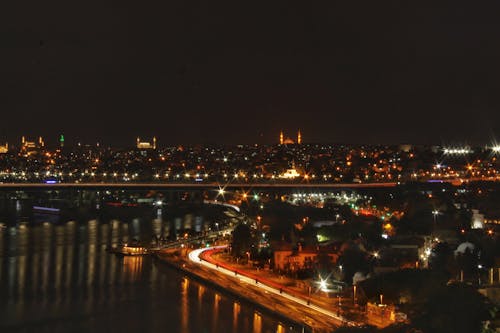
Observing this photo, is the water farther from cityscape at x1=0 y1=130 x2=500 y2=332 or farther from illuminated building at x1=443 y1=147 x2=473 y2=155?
illuminated building at x1=443 y1=147 x2=473 y2=155

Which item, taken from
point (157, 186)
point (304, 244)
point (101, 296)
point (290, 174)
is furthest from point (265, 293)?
point (290, 174)

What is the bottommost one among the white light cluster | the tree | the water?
the water

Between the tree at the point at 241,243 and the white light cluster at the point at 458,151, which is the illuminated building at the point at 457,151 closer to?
the white light cluster at the point at 458,151

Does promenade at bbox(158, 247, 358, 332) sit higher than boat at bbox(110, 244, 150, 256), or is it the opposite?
boat at bbox(110, 244, 150, 256)

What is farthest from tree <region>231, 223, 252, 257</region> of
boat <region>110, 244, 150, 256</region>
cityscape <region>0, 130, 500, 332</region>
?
boat <region>110, 244, 150, 256</region>

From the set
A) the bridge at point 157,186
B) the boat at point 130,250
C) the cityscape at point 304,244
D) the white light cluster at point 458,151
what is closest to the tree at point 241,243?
the cityscape at point 304,244

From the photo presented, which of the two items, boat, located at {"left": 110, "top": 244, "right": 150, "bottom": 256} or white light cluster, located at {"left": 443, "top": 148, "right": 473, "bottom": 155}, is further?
white light cluster, located at {"left": 443, "top": 148, "right": 473, "bottom": 155}

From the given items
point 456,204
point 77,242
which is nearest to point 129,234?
point 77,242

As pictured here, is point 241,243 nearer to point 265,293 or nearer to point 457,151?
point 265,293

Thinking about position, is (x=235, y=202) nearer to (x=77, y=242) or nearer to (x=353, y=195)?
(x=353, y=195)
